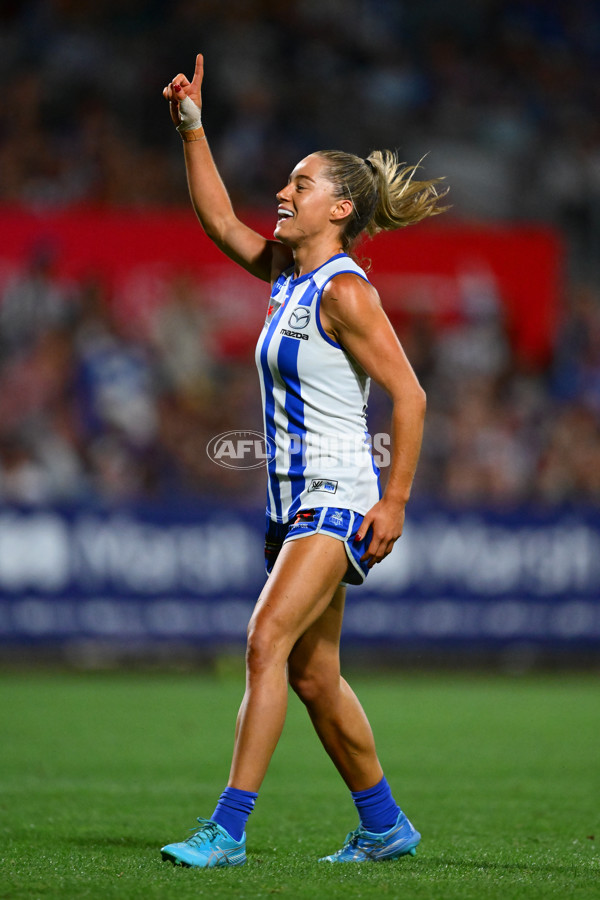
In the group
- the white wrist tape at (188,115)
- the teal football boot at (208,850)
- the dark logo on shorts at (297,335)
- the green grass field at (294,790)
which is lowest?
the green grass field at (294,790)

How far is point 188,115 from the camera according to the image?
185 inches

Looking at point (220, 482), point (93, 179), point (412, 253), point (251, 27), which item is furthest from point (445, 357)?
point (251, 27)

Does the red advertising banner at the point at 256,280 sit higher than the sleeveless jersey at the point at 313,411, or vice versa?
the red advertising banner at the point at 256,280

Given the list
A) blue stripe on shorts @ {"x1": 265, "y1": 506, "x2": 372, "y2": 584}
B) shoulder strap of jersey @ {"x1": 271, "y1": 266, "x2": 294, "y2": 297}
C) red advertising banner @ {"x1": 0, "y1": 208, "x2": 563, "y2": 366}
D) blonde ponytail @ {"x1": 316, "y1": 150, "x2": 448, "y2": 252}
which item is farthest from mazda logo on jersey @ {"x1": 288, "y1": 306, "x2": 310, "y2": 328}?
red advertising banner @ {"x1": 0, "y1": 208, "x2": 563, "y2": 366}

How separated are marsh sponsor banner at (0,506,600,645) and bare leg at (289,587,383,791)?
6.62m

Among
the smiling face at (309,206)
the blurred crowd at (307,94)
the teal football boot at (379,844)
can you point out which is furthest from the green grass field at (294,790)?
the blurred crowd at (307,94)

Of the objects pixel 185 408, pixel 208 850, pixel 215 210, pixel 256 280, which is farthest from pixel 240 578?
pixel 208 850

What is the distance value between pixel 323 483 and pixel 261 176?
440 inches

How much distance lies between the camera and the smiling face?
14.0ft

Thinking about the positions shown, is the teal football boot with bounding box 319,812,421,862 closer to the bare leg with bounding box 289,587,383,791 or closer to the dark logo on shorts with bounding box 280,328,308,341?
the bare leg with bounding box 289,587,383,791

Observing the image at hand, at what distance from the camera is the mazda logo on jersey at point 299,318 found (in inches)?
162

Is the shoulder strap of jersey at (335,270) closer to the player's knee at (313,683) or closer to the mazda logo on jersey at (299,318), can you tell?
the mazda logo on jersey at (299,318)

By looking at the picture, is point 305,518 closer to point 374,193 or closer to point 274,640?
point 274,640

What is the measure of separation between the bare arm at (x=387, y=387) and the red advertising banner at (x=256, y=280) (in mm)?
8574
